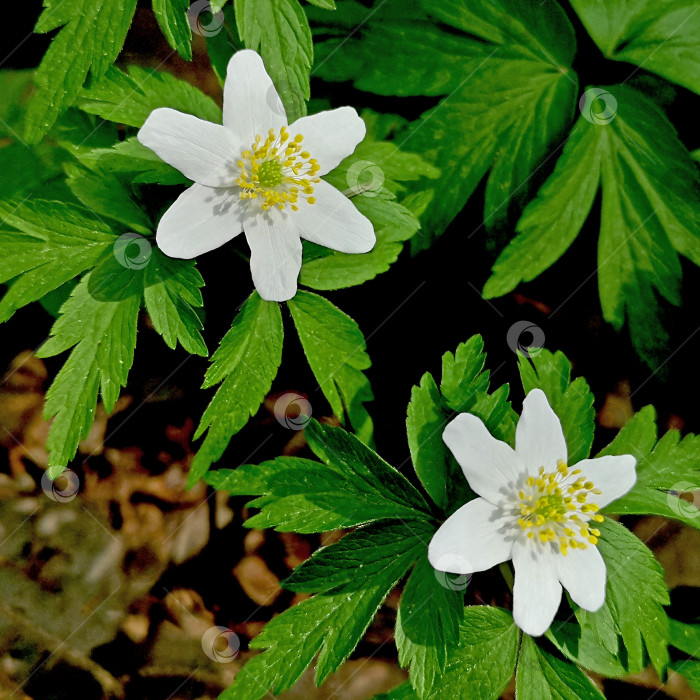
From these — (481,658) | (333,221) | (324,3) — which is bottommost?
(481,658)

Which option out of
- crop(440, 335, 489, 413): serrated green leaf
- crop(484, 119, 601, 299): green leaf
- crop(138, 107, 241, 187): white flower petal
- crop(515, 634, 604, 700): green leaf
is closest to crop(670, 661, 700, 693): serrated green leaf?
crop(515, 634, 604, 700): green leaf

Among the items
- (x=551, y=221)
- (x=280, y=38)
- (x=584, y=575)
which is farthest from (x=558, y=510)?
(x=280, y=38)

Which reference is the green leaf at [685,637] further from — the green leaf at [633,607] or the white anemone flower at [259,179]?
the white anemone flower at [259,179]

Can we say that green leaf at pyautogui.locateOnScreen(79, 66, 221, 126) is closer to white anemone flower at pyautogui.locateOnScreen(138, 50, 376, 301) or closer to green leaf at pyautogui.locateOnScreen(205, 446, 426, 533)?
white anemone flower at pyautogui.locateOnScreen(138, 50, 376, 301)

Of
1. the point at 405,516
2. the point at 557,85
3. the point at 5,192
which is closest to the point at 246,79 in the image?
the point at 5,192

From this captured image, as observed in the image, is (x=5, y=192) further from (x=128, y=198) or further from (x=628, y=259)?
(x=628, y=259)

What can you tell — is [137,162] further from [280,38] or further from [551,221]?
[551,221]
